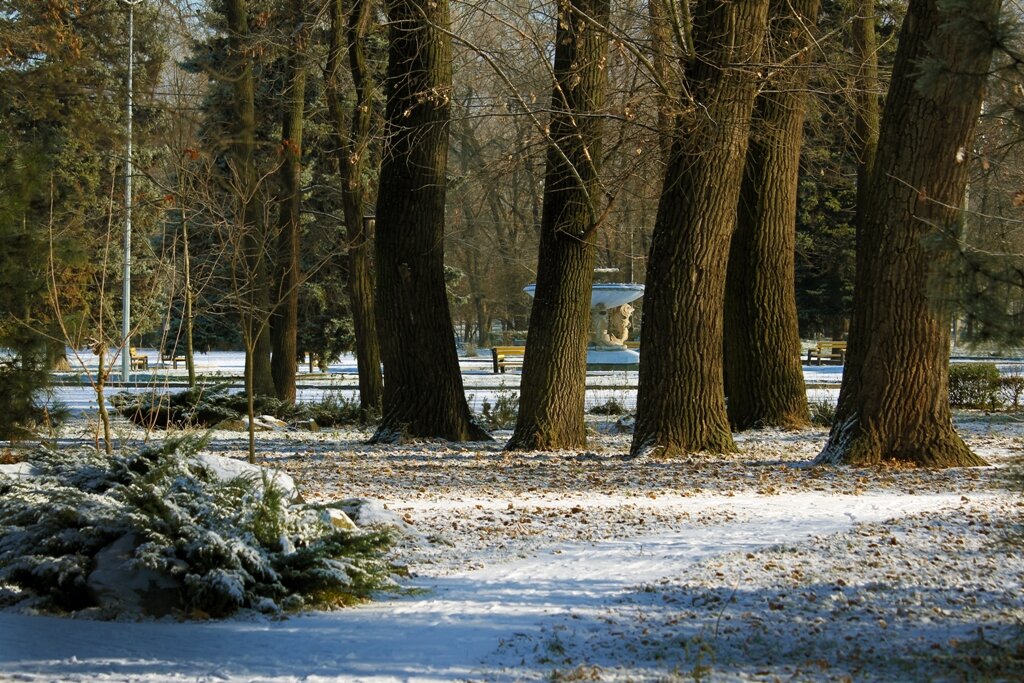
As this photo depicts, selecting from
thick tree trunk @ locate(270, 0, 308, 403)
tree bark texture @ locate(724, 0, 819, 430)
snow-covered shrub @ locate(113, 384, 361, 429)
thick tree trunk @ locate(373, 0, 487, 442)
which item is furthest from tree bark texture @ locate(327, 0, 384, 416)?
tree bark texture @ locate(724, 0, 819, 430)

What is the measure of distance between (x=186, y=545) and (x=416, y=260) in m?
8.17

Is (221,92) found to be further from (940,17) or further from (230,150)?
(940,17)

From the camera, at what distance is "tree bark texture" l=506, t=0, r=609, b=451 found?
12.9 metres

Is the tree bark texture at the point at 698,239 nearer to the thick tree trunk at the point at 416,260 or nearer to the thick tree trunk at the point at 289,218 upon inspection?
the thick tree trunk at the point at 416,260

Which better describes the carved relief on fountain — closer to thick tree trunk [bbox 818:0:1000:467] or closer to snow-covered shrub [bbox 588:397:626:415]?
snow-covered shrub [bbox 588:397:626:415]

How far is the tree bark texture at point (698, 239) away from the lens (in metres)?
11.6

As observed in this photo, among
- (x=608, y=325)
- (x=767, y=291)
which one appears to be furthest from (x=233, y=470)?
(x=608, y=325)

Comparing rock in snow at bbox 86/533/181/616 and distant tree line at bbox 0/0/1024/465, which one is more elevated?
distant tree line at bbox 0/0/1024/465

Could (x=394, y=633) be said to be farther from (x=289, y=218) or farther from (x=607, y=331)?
(x=607, y=331)

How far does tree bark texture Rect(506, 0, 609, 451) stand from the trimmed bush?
10.8m

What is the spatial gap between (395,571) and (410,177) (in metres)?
8.05

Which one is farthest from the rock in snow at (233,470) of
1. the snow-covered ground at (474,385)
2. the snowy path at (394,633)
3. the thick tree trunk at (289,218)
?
the thick tree trunk at (289,218)

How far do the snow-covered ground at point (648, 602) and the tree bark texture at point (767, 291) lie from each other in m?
5.48

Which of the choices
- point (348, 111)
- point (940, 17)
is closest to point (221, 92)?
point (348, 111)
